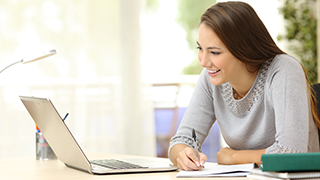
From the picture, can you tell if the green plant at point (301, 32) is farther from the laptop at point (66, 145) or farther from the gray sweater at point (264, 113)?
the laptop at point (66, 145)

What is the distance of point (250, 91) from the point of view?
1.56 meters

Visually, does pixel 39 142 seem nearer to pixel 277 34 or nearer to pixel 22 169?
pixel 22 169

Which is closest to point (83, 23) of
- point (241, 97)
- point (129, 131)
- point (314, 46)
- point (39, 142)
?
point (129, 131)

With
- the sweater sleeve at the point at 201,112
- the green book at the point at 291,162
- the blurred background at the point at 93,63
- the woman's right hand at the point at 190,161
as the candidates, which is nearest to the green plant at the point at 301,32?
the blurred background at the point at 93,63

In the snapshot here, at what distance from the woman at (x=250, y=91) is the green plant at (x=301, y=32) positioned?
8.67 ft

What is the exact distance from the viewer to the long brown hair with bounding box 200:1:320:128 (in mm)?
1454

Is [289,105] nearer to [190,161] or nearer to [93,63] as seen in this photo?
[190,161]

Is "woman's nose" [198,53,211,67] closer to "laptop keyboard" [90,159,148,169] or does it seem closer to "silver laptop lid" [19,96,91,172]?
"laptop keyboard" [90,159,148,169]

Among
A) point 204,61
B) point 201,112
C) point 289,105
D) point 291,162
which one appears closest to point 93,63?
point 201,112

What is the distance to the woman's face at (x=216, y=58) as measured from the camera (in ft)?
4.84

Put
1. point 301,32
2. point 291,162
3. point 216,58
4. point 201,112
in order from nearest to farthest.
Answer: point 291,162, point 216,58, point 201,112, point 301,32

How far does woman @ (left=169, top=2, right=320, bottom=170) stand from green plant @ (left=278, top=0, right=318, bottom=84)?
2644mm

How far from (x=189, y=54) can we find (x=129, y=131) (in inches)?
Result: 70.8

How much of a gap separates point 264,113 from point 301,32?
2.89m
